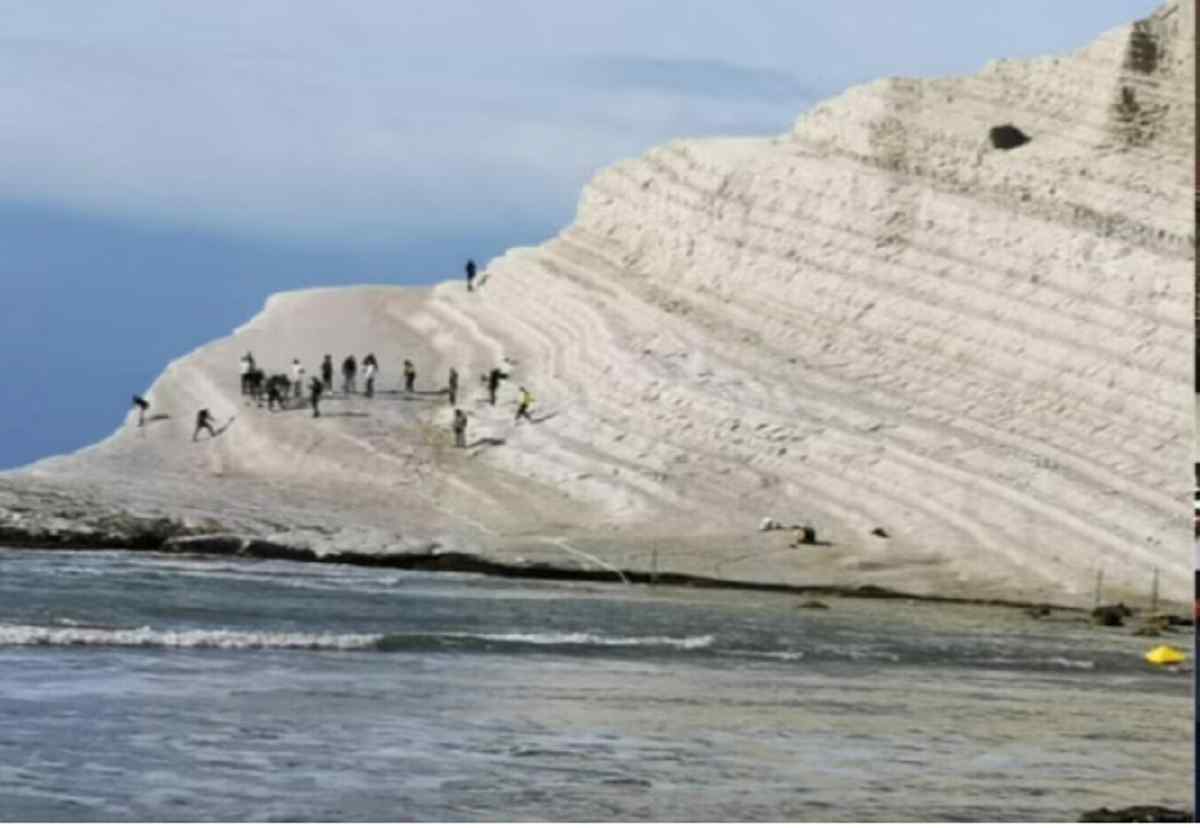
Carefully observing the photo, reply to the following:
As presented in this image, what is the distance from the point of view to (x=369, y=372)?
57969 millimetres

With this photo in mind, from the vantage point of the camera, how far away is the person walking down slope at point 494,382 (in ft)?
181

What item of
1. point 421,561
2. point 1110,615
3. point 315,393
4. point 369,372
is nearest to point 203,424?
point 315,393

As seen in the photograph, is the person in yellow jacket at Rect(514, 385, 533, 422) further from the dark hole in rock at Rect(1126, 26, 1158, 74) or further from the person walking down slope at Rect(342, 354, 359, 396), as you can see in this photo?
the dark hole in rock at Rect(1126, 26, 1158, 74)

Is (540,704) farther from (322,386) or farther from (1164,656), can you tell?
(322,386)

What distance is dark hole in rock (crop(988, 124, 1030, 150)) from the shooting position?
173ft

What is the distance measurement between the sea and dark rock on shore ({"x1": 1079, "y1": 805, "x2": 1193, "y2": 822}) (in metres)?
0.33

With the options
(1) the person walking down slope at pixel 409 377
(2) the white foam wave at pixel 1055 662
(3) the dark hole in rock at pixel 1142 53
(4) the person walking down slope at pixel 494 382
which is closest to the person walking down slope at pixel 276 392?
(1) the person walking down slope at pixel 409 377

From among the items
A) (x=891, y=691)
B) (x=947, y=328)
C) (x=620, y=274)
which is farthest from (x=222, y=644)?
(x=620, y=274)

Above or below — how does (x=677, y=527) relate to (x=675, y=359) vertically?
below

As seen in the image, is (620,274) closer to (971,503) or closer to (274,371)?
(274,371)

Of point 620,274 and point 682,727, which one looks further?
point 620,274

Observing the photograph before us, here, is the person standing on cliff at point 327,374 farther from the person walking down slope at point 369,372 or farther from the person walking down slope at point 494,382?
the person walking down slope at point 494,382

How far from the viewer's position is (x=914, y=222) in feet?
172

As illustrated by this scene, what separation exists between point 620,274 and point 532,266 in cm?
416
